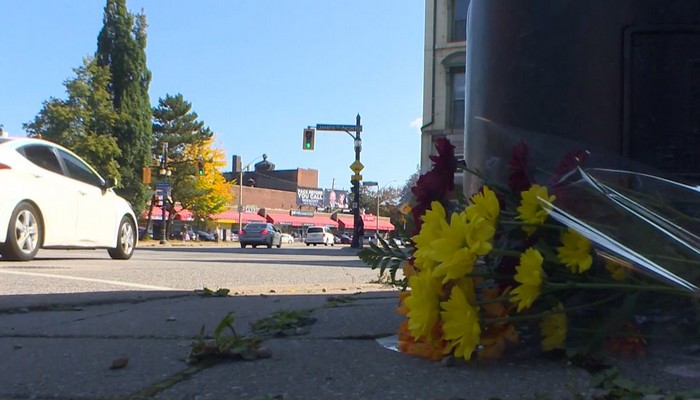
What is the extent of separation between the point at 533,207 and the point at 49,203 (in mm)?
7098

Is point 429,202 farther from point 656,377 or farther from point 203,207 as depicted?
point 203,207

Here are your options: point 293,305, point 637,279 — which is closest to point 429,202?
point 637,279

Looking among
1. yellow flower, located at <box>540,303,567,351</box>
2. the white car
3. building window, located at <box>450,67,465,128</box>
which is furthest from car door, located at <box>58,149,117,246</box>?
building window, located at <box>450,67,465,128</box>

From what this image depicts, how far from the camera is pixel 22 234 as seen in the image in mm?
7402

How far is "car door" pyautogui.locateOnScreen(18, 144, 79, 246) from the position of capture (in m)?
7.53

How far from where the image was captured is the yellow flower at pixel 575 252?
177 centimetres

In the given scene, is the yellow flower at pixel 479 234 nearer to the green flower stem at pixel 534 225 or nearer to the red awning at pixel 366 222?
the green flower stem at pixel 534 225

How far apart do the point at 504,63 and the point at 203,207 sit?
51.4 metres

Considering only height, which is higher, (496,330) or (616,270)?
(616,270)

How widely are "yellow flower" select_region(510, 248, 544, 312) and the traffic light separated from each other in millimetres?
27853

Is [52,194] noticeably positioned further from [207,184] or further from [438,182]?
[207,184]

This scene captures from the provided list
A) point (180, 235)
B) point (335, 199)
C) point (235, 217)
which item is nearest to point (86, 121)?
point (180, 235)

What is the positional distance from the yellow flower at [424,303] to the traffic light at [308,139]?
1091 inches

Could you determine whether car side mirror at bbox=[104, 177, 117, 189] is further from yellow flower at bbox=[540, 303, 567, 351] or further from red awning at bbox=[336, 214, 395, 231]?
red awning at bbox=[336, 214, 395, 231]
